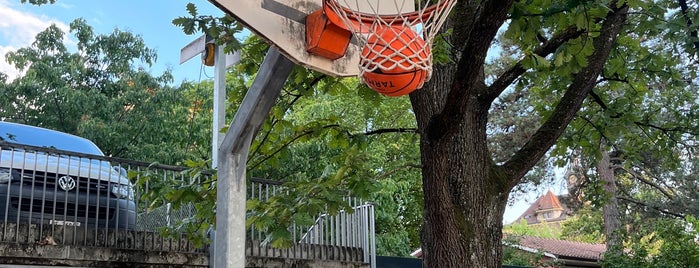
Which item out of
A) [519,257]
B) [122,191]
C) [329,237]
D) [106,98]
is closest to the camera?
[122,191]

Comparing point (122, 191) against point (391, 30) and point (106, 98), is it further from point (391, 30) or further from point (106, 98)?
point (106, 98)

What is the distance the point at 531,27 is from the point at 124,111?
12861mm

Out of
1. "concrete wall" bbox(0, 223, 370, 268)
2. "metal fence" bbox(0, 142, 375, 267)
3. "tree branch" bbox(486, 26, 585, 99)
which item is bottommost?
"concrete wall" bbox(0, 223, 370, 268)

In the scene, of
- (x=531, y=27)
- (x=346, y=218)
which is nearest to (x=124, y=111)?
(x=346, y=218)

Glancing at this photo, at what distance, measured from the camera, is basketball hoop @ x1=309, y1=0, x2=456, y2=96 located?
3.50 meters

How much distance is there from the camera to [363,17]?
3787mm

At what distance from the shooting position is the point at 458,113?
4941mm

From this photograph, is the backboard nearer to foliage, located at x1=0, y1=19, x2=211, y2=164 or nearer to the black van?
the black van

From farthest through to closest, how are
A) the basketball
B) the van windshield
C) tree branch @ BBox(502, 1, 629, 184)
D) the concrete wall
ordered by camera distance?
the van windshield < the concrete wall < tree branch @ BBox(502, 1, 629, 184) < the basketball

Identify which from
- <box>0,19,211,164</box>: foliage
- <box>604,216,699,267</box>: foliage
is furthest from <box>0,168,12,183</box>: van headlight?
<box>604,216,699,267</box>: foliage

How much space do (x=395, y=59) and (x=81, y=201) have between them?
5256 millimetres

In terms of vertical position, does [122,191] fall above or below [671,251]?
above

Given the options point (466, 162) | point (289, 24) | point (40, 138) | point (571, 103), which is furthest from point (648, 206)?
point (289, 24)

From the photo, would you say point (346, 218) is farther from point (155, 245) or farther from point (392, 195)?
point (392, 195)
